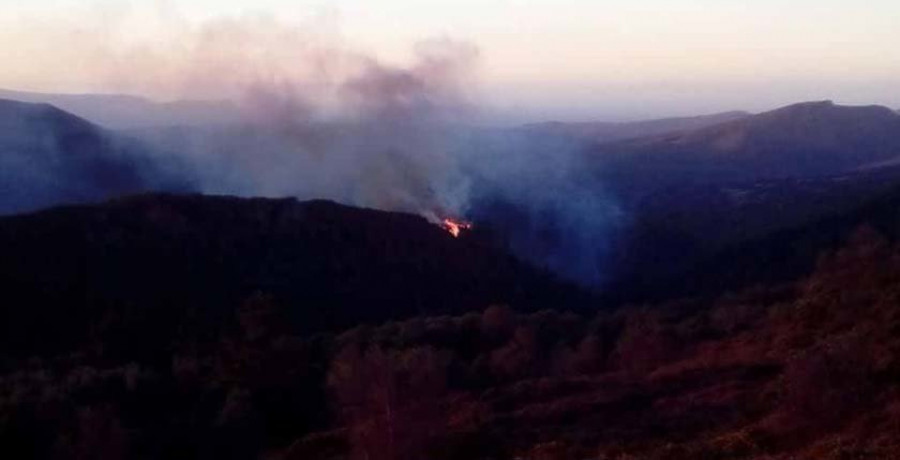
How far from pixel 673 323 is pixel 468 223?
34050 millimetres

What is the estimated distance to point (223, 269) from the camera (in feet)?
168

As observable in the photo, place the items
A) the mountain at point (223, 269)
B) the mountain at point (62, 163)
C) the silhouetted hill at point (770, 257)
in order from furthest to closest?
the mountain at point (62, 163), the silhouetted hill at point (770, 257), the mountain at point (223, 269)

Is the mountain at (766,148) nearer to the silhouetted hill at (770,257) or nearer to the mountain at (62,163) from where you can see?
the mountain at (62,163)

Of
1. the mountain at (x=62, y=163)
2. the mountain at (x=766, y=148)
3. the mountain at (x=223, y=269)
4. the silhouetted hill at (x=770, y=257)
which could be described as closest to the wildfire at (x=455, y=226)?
the mountain at (x=223, y=269)

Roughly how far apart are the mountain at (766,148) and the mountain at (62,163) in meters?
53.1

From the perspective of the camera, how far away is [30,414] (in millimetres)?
25906

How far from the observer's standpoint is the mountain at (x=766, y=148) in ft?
456

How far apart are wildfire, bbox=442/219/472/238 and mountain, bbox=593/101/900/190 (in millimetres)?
56426

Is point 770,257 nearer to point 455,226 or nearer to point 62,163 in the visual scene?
point 455,226

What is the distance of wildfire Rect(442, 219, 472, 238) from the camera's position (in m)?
64.9

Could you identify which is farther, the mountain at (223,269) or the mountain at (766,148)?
the mountain at (766,148)

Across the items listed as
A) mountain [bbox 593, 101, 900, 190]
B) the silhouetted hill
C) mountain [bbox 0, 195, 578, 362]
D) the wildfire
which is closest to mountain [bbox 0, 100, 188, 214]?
the wildfire

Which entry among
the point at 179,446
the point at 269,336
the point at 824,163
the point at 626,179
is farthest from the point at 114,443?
the point at 824,163

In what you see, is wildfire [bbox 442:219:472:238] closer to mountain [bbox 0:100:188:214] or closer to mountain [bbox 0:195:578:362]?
mountain [bbox 0:195:578:362]
